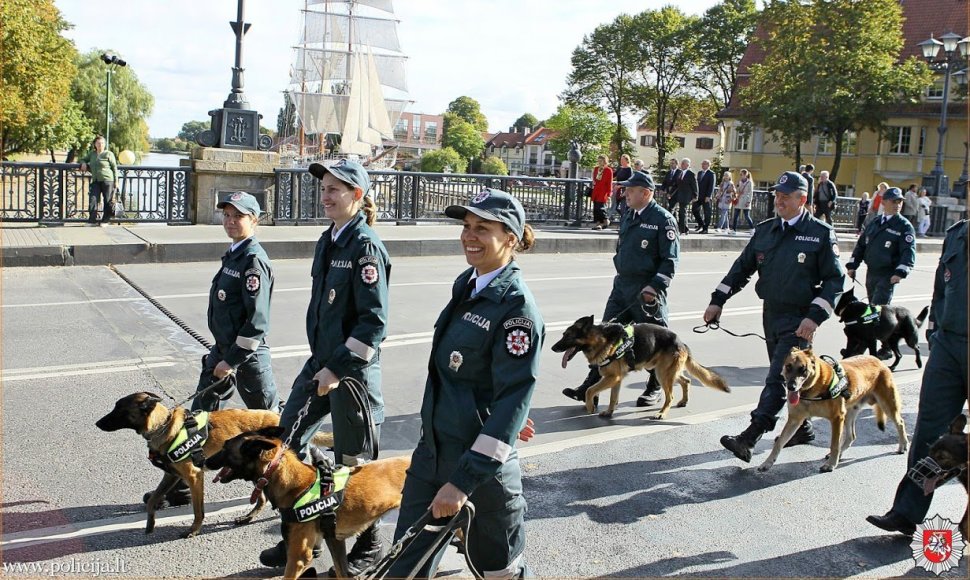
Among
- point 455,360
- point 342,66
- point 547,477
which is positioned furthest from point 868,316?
point 342,66

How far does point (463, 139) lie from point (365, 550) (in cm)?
15225

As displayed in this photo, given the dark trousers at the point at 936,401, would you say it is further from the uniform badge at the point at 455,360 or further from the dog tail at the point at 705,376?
the uniform badge at the point at 455,360

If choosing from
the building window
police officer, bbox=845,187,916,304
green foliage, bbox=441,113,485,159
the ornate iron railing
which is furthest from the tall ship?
green foliage, bbox=441,113,485,159

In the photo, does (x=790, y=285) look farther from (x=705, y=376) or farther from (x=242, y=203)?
(x=242, y=203)

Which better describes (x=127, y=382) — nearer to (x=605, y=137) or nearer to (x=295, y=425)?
(x=295, y=425)

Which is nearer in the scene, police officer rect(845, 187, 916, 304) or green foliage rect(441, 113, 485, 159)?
police officer rect(845, 187, 916, 304)

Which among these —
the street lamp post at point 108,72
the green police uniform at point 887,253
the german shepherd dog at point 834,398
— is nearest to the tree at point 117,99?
the street lamp post at point 108,72

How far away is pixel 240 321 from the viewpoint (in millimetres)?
5133

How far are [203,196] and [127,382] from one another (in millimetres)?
11562

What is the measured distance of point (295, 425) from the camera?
4.44 metres

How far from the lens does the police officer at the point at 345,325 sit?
4.30 meters

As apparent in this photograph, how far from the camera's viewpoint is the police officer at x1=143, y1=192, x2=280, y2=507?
197 inches

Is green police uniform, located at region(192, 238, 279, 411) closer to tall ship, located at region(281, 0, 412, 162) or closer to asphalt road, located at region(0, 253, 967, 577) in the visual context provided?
asphalt road, located at region(0, 253, 967, 577)

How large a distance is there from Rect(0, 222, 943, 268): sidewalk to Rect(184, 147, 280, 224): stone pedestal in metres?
0.57
